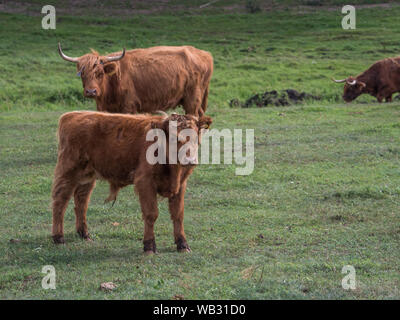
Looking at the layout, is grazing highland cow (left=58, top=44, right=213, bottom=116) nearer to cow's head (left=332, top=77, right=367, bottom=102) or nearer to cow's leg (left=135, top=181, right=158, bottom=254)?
cow's leg (left=135, top=181, right=158, bottom=254)

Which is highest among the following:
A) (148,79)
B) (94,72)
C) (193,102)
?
(94,72)

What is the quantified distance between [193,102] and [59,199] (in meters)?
5.73

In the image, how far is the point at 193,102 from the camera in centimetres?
1203

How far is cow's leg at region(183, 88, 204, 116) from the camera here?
473 inches

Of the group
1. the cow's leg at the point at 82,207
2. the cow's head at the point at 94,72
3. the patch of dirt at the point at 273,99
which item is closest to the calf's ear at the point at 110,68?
the cow's head at the point at 94,72

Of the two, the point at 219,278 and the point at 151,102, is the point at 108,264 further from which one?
the point at 151,102

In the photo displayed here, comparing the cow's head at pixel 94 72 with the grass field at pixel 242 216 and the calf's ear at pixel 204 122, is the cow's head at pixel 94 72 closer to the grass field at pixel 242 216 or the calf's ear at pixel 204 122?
the grass field at pixel 242 216

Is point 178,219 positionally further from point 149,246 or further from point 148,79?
point 148,79

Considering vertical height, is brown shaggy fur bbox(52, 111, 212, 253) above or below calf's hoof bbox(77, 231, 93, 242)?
above

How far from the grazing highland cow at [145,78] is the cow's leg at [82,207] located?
3319 millimetres

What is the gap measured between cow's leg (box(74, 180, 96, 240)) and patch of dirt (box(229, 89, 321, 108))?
11982 mm

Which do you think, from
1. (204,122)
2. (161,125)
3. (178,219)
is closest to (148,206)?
(178,219)

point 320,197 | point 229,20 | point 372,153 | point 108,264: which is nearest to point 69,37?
point 229,20

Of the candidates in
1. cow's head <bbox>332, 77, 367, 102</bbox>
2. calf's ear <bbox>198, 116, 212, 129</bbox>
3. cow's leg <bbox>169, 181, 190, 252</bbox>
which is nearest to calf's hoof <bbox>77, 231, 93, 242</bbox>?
cow's leg <bbox>169, 181, 190, 252</bbox>
